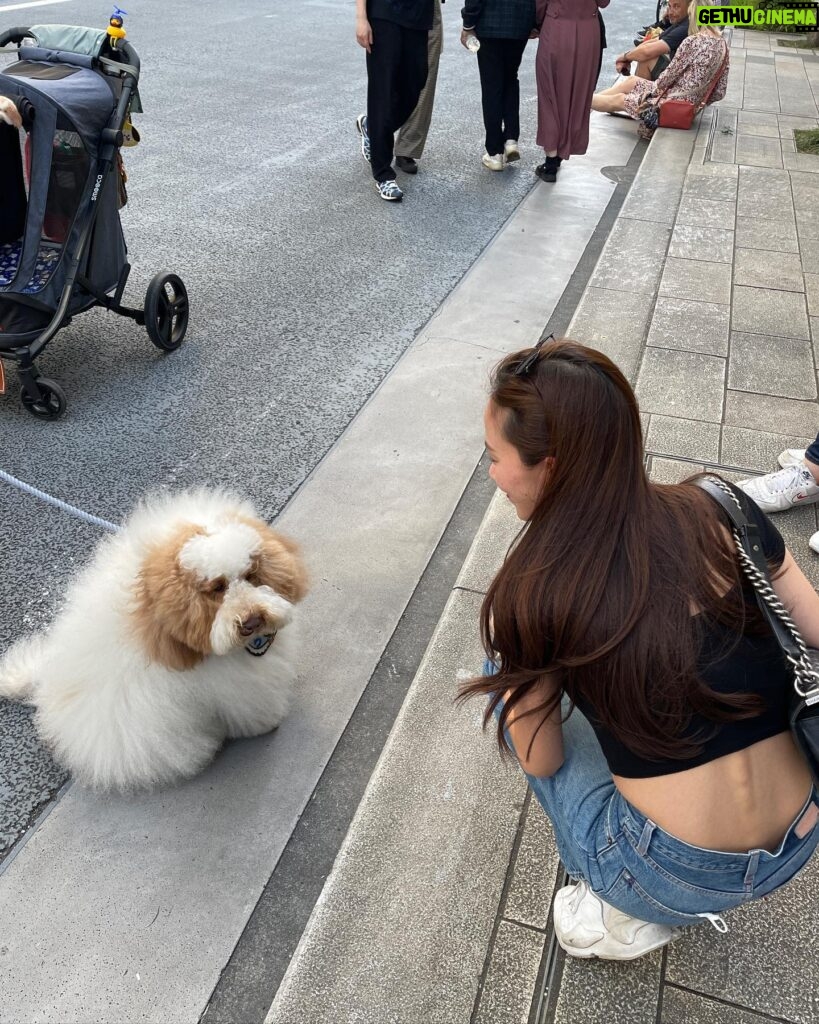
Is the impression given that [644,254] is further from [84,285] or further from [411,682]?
[411,682]

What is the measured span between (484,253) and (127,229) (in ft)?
8.24

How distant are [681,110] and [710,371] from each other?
5.58m

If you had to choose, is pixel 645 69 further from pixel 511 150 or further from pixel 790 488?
pixel 790 488

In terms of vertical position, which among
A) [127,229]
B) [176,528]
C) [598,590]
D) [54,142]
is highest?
[54,142]

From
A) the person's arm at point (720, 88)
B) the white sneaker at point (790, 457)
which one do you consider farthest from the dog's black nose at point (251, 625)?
the person's arm at point (720, 88)

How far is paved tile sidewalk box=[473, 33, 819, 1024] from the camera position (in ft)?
5.88

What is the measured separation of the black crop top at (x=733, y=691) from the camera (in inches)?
53.5

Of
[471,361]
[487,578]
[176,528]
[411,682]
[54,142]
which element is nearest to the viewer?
[176,528]

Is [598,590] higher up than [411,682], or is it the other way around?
[598,590]

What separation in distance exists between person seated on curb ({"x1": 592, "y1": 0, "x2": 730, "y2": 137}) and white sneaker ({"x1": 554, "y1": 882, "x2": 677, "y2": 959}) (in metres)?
8.77

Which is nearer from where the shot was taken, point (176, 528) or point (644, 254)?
point (176, 528)

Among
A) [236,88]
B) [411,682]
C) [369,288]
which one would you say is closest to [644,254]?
[369,288]

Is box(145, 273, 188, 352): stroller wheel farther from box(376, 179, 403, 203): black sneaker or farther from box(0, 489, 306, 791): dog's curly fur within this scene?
box(376, 179, 403, 203): black sneaker

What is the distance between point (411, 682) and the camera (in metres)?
2.66
